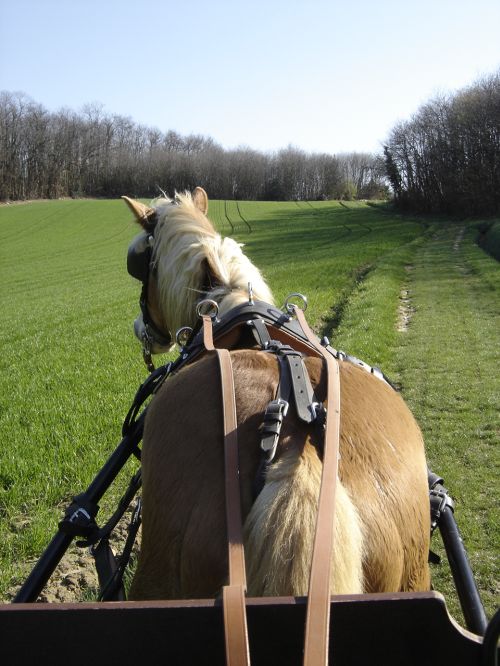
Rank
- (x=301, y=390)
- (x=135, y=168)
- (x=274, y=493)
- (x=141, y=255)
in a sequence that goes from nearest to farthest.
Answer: (x=274, y=493)
(x=301, y=390)
(x=141, y=255)
(x=135, y=168)

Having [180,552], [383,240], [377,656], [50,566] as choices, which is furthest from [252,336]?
[383,240]

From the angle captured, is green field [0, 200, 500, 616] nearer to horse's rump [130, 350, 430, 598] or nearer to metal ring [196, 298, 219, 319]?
metal ring [196, 298, 219, 319]

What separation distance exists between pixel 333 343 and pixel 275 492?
29.2 feet

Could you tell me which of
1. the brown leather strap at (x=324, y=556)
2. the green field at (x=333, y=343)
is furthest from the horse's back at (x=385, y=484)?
the green field at (x=333, y=343)

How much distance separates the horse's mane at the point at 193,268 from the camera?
10.1 ft

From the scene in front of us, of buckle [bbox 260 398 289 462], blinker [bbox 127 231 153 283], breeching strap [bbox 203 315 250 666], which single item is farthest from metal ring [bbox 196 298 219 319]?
buckle [bbox 260 398 289 462]

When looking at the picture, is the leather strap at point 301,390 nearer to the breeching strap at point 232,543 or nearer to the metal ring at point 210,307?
the breeching strap at point 232,543

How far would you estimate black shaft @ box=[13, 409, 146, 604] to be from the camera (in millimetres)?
2174

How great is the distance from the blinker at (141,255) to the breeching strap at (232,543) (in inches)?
65.4

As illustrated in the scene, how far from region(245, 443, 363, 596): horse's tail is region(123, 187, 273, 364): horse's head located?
1.45 meters

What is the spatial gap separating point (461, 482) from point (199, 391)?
162 inches

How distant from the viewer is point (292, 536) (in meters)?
1.44

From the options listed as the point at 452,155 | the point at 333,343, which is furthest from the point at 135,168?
the point at 333,343

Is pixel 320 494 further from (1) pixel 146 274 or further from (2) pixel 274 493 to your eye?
(1) pixel 146 274
